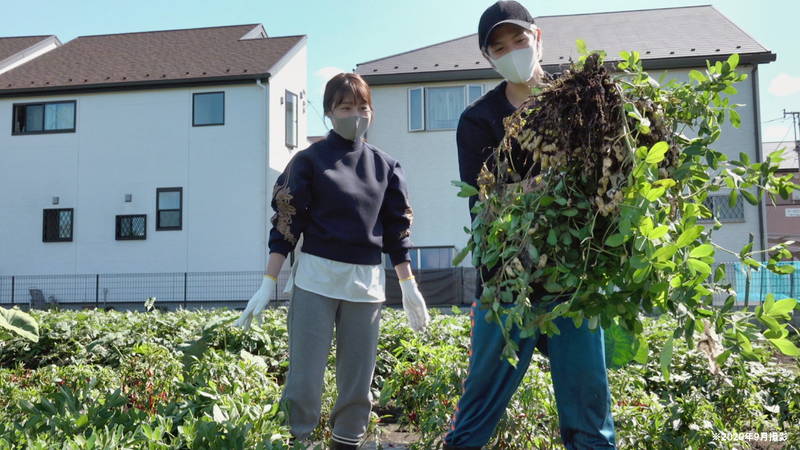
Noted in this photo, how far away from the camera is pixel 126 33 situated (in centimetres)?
2759

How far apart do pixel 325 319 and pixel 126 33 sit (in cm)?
2765

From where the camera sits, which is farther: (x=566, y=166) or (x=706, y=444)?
(x=706, y=444)

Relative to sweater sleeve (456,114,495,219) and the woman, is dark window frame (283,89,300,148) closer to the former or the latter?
the woman

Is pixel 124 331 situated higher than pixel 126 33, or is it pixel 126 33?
pixel 126 33

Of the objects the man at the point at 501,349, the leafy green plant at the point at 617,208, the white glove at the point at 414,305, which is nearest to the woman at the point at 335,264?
the white glove at the point at 414,305

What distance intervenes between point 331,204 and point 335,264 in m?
0.29

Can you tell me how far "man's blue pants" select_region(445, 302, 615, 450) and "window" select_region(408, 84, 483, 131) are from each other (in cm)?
1869

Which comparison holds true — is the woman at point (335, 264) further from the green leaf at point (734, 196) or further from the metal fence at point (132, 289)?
the metal fence at point (132, 289)

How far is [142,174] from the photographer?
74.0 ft

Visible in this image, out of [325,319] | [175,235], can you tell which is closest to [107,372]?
[325,319]

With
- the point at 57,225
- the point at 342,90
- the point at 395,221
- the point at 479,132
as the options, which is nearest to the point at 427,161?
the point at 57,225

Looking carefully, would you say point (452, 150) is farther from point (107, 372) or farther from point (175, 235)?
point (107, 372)

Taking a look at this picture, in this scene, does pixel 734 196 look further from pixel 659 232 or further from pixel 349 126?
pixel 349 126

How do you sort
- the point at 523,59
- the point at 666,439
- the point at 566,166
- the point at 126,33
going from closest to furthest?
the point at 566,166 → the point at 523,59 → the point at 666,439 → the point at 126,33
